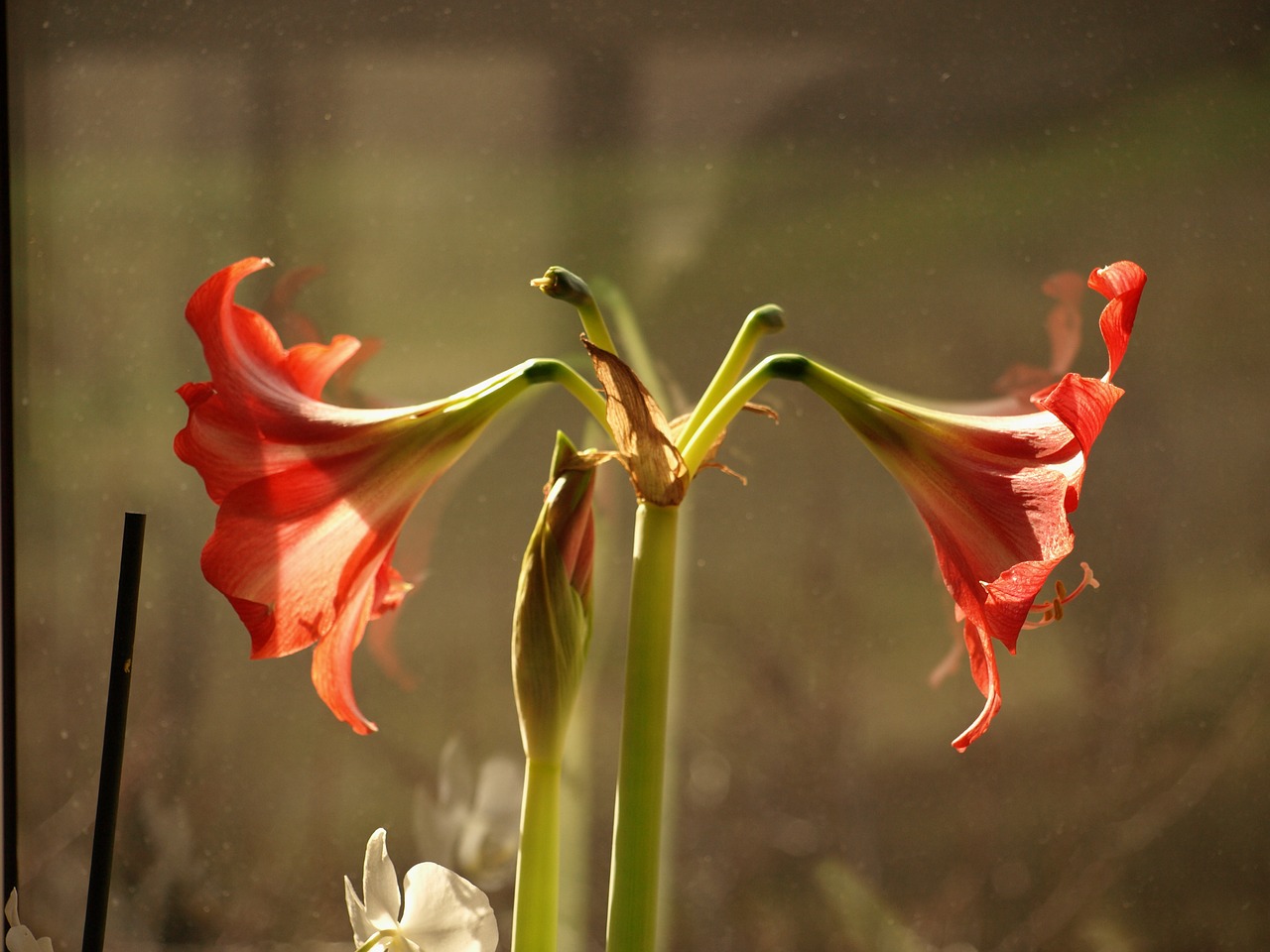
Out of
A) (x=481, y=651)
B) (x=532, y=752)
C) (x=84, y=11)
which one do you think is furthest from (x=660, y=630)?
(x=84, y=11)

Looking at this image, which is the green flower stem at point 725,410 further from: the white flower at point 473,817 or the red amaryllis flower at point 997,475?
the white flower at point 473,817

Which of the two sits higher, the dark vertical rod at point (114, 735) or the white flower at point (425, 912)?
the dark vertical rod at point (114, 735)

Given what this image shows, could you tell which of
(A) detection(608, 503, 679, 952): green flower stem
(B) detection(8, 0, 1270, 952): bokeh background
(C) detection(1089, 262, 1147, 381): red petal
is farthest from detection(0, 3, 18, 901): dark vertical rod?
(C) detection(1089, 262, 1147, 381): red petal

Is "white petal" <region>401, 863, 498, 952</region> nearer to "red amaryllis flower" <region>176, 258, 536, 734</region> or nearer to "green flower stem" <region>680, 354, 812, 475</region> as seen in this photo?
"red amaryllis flower" <region>176, 258, 536, 734</region>

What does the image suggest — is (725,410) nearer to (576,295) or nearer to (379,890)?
(576,295)

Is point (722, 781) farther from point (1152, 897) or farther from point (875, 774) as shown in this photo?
point (1152, 897)

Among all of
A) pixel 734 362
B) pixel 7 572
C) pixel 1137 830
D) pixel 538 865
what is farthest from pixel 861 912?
pixel 7 572

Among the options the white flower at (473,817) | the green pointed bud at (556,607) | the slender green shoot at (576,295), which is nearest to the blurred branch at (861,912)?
the white flower at (473,817)

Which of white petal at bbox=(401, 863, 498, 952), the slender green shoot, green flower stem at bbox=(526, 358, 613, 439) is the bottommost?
white petal at bbox=(401, 863, 498, 952)
